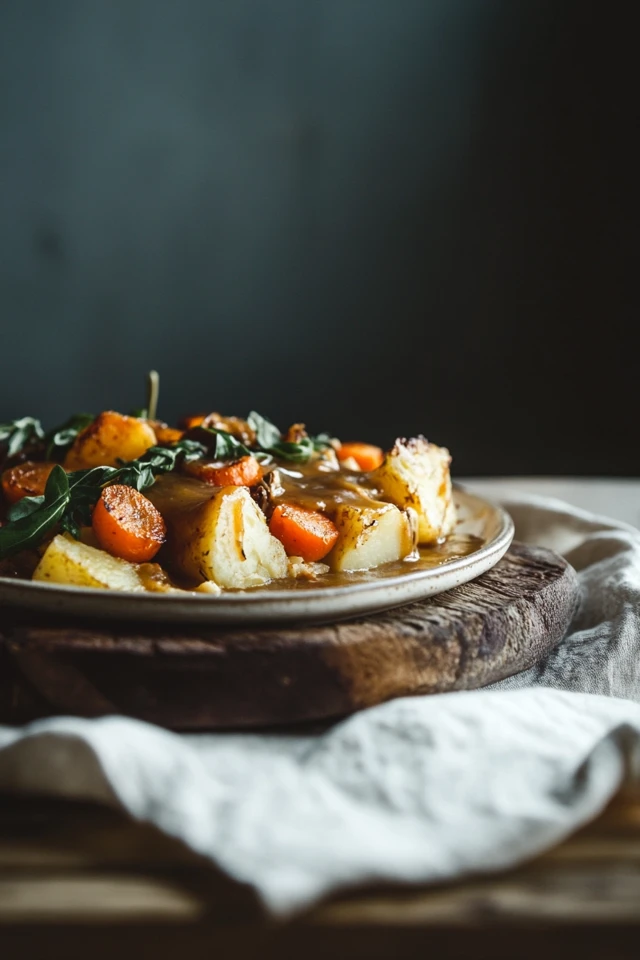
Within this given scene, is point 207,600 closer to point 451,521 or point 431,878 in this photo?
point 431,878

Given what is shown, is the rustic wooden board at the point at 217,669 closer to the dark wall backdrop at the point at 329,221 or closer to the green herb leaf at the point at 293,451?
the green herb leaf at the point at 293,451

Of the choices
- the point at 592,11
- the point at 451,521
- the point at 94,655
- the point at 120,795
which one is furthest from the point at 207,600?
the point at 592,11

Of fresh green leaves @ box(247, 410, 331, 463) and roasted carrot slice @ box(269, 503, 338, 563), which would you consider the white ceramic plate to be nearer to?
roasted carrot slice @ box(269, 503, 338, 563)

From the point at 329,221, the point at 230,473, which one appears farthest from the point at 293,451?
the point at 329,221

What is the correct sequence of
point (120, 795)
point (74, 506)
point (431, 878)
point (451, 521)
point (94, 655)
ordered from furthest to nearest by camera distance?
point (451, 521) → point (74, 506) → point (94, 655) → point (120, 795) → point (431, 878)

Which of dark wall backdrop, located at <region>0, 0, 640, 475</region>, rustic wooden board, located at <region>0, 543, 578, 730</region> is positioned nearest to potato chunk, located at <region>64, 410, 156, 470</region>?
rustic wooden board, located at <region>0, 543, 578, 730</region>
